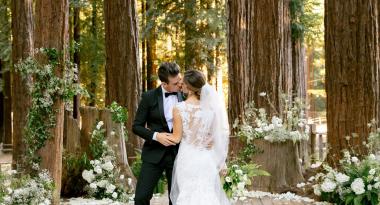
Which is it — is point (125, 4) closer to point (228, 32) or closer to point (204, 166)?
point (228, 32)

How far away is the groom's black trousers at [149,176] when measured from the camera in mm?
6203

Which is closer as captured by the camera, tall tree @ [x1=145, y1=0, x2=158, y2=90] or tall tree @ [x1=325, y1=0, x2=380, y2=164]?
tall tree @ [x1=325, y1=0, x2=380, y2=164]

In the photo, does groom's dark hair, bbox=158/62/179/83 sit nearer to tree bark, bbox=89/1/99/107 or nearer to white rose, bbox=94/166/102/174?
white rose, bbox=94/166/102/174

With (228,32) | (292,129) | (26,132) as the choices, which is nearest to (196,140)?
(26,132)

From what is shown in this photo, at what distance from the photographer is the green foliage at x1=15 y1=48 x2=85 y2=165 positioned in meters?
8.55

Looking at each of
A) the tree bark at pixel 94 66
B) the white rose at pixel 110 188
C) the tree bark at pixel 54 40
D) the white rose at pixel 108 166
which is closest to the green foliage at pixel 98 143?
the white rose at pixel 108 166

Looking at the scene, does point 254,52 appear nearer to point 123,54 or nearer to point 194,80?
point 123,54

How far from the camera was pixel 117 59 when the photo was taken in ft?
42.8

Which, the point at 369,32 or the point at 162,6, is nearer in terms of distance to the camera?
the point at 369,32

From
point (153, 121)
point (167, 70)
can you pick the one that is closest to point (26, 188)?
point (153, 121)

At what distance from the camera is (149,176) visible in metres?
6.30

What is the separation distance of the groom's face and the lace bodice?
34cm

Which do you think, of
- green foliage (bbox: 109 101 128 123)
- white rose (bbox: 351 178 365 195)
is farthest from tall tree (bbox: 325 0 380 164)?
green foliage (bbox: 109 101 128 123)

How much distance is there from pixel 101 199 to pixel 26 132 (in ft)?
5.80
